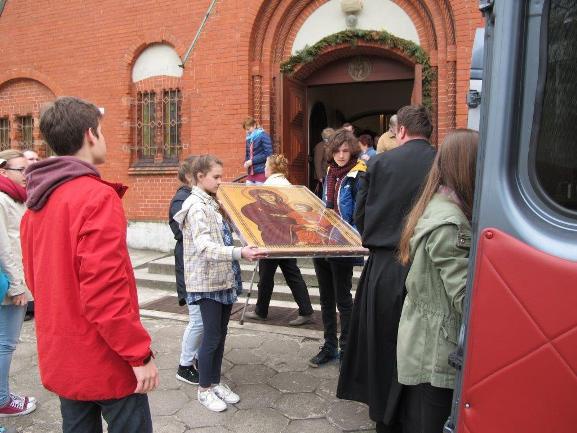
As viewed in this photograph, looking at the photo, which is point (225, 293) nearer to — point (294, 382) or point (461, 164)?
point (294, 382)

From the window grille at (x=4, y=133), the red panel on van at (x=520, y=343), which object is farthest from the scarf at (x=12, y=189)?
the window grille at (x=4, y=133)

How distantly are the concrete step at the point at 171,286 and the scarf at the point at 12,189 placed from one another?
3603mm

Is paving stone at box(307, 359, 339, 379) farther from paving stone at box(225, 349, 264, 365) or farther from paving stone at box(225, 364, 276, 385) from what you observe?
paving stone at box(225, 349, 264, 365)

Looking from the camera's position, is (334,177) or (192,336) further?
(334,177)

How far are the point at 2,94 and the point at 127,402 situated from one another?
11.3 m

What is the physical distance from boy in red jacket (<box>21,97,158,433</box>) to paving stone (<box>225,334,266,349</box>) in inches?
116

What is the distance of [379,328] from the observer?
10.0ft

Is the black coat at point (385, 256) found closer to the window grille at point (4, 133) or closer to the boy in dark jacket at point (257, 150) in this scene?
the boy in dark jacket at point (257, 150)

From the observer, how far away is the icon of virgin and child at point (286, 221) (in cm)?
379

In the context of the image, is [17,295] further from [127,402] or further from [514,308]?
[514,308]

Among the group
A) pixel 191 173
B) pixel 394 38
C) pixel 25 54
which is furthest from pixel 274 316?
pixel 25 54

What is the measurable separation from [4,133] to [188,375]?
9609mm

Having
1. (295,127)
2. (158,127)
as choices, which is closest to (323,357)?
(295,127)

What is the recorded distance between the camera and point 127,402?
2.15m
